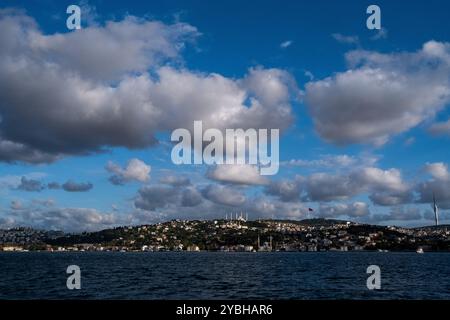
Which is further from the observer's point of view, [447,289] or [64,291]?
[447,289]

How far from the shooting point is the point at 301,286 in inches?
2446

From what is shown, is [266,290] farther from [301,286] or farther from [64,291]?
[64,291]
